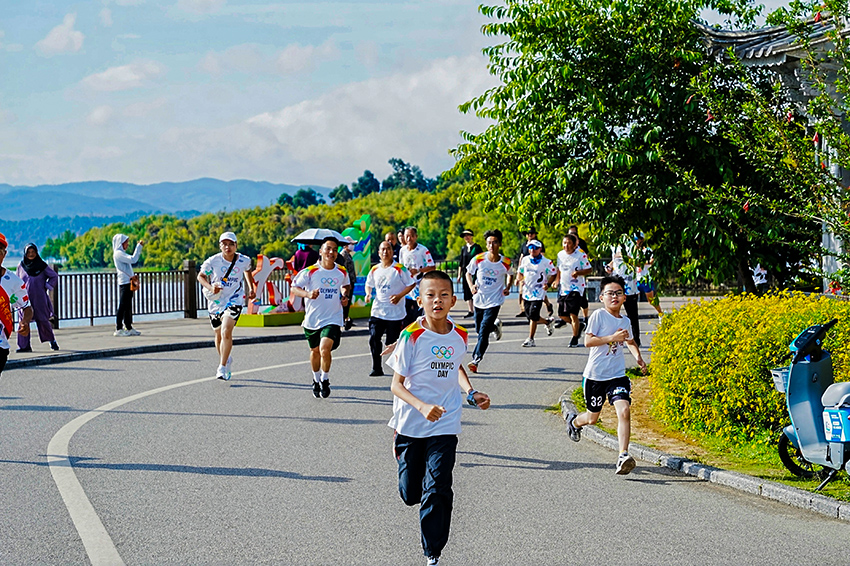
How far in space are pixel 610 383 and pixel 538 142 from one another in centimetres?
→ 394

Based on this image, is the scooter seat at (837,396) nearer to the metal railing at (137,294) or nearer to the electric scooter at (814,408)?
the electric scooter at (814,408)

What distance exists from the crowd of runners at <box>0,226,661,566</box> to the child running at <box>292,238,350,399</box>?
13 millimetres

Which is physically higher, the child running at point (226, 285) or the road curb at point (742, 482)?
the child running at point (226, 285)

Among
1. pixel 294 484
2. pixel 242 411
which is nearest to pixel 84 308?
pixel 242 411

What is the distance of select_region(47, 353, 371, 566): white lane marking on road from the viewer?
5.18 m

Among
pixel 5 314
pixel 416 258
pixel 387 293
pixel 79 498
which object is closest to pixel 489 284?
pixel 387 293

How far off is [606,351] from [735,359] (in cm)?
108

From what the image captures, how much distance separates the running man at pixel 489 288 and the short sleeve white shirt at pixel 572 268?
6.14 ft

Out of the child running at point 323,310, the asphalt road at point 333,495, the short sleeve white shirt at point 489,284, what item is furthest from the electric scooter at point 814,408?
the short sleeve white shirt at point 489,284

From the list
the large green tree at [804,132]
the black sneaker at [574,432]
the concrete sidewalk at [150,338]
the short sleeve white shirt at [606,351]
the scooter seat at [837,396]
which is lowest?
the black sneaker at [574,432]

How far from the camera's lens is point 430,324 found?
204 inches

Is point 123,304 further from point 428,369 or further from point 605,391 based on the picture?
point 428,369

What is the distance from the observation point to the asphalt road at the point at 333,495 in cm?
523

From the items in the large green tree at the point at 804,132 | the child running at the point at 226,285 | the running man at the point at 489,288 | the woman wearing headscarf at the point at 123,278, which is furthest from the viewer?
the woman wearing headscarf at the point at 123,278
